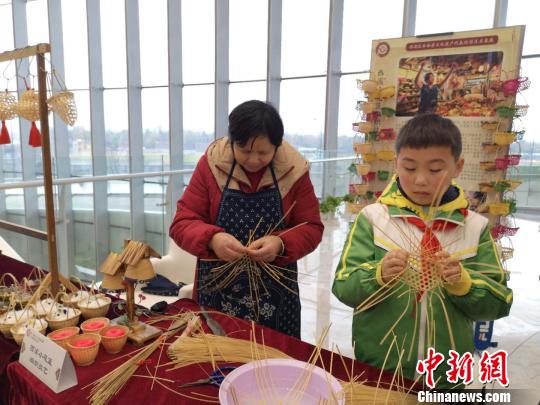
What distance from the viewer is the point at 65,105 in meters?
1.47

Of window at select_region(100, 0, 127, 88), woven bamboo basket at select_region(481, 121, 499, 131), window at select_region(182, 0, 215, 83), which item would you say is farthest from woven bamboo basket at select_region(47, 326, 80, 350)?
window at select_region(100, 0, 127, 88)

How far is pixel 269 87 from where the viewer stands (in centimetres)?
621

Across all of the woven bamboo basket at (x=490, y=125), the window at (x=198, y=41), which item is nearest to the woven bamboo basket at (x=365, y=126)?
the woven bamboo basket at (x=490, y=125)

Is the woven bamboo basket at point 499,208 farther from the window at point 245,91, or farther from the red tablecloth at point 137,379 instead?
the window at point 245,91

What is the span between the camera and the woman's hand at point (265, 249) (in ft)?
3.81

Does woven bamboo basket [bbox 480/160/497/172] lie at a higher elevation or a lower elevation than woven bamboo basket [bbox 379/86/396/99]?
lower

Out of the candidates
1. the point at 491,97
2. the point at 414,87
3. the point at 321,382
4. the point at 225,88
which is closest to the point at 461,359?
the point at 321,382

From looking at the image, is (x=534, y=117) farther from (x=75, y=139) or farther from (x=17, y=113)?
(x=75, y=139)

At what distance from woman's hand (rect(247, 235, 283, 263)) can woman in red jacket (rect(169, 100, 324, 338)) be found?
0.04 metres

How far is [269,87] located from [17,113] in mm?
4945

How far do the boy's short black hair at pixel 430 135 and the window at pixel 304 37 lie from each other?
5.26 meters

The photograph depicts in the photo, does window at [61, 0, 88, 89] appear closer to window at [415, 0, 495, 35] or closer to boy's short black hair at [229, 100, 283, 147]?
window at [415, 0, 495, 35]

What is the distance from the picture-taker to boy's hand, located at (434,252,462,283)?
2.72 feet

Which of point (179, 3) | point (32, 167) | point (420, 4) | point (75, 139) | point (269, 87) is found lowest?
point (32, 167)
